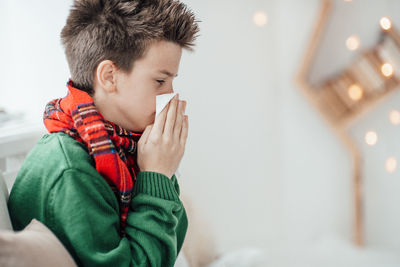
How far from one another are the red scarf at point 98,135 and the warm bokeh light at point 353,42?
4.58ft

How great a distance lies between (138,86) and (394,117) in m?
1.40

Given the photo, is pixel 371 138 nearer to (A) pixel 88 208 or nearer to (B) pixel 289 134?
(B) pixel 289 134

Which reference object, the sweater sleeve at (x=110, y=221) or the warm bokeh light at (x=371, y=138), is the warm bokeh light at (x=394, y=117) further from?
the sweater sleeve at (x=110, y=221)

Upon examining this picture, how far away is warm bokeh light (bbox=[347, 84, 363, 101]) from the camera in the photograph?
1.84 m

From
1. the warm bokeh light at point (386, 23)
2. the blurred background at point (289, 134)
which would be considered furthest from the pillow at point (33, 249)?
the warm bokeh light at point (386, 23)

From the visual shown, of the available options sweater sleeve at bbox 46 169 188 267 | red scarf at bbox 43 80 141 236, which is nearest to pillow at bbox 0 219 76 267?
sweater sleeve at bbox 46 169 188 267

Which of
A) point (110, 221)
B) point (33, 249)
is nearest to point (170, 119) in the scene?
point (110, 221)

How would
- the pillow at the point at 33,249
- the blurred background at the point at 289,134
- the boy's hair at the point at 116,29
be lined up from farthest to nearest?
the blurred background at the point at 289,134 < the boy's hair at the point at 116,29 < the pillow at the point at 33,249

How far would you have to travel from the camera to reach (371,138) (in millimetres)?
1923

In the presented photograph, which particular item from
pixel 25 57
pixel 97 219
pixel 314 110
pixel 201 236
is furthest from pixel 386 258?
pixel 25 57

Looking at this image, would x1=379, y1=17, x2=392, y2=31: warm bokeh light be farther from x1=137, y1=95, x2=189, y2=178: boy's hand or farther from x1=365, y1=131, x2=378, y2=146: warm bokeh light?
x1=137, y1=95, x2=189, y2=178: boy's hand

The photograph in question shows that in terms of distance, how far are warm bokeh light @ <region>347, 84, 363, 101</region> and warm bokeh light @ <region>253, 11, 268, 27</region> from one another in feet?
1.72

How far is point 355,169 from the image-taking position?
6.22ft

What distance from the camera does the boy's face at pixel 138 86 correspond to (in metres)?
0.89
